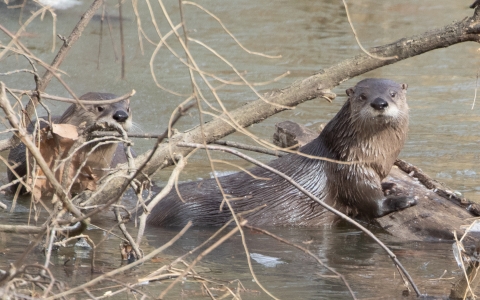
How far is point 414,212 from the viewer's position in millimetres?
3986

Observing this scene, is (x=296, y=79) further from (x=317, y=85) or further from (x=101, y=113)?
(x=317, y=85)

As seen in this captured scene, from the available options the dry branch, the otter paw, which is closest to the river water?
the otter paw

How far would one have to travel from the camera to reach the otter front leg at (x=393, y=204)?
3824 millimetres

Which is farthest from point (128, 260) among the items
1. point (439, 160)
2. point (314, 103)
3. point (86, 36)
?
point (86, 36)

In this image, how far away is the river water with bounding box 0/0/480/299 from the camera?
10.6ft

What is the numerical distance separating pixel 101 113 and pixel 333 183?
4.22ft

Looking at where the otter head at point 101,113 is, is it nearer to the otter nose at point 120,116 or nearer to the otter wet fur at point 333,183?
the otter nose at point 120,116

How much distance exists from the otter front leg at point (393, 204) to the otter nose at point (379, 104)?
0.45 metres

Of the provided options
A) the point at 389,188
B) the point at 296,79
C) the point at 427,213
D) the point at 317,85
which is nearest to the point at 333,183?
the point at 389,188

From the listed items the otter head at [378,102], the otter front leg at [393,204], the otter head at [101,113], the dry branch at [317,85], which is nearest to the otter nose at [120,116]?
the otter head at [101,113]

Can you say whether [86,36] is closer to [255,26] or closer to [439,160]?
[255,26]

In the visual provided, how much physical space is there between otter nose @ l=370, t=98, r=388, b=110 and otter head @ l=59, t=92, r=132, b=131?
1.25m

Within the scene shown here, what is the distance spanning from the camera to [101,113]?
14.0ft

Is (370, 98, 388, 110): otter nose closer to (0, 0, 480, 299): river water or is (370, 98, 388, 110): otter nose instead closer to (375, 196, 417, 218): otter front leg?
(375, 196, 417, 218): otter front leg
